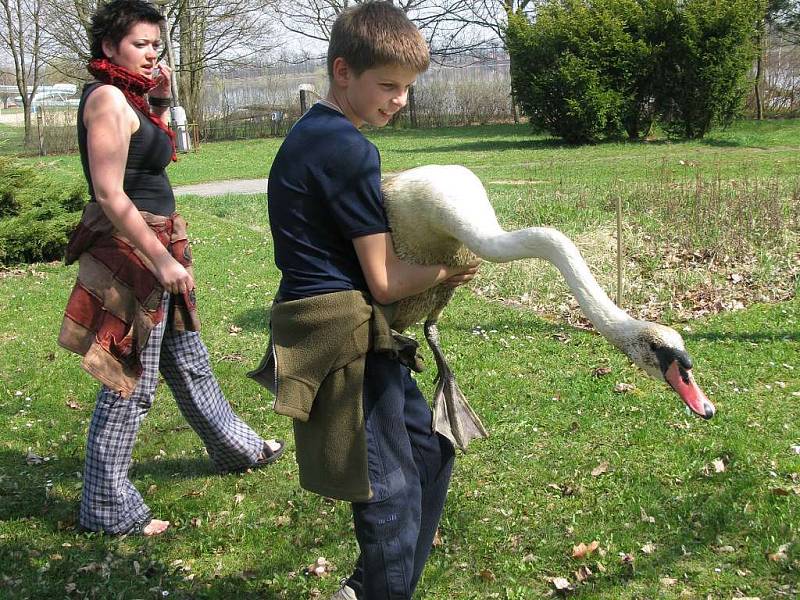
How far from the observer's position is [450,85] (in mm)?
36312

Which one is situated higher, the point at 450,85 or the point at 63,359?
the point at 450,85

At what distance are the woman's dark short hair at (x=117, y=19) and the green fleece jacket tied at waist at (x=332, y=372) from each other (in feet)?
5.17

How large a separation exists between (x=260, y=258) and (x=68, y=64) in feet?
94.0

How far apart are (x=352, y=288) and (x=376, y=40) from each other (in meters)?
0.71

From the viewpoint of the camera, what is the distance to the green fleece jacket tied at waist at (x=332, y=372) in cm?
240

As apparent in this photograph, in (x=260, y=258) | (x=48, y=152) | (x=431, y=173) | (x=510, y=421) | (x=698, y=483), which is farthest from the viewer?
(x=48, y=152)

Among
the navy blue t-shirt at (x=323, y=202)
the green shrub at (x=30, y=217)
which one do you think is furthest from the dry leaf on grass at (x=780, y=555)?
the green shrub at (x=30, y=217)

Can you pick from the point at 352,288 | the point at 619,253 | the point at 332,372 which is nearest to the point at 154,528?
the point at 332,372

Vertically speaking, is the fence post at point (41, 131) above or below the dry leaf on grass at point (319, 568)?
above

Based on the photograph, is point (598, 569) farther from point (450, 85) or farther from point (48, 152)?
point (450, 85)

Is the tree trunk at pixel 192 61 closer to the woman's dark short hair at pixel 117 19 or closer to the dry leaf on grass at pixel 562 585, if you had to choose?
the woman's dark short hair at pixel 117 19

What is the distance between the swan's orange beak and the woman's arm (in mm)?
1985

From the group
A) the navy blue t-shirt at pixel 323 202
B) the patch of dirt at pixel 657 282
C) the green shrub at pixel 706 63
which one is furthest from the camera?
the green shrub at pixel 706 63

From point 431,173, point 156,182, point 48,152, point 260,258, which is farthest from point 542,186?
point 48,152
